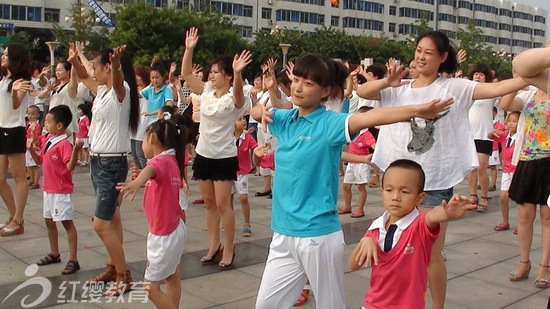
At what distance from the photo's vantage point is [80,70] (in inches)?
214

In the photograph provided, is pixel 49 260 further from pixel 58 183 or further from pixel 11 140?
pixel 11 140

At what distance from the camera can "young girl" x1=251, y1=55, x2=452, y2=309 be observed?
3.20 meters

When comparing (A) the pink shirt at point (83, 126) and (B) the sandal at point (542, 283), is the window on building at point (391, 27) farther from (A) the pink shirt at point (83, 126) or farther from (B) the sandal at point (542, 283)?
(B) the sandal at point (542, 283)

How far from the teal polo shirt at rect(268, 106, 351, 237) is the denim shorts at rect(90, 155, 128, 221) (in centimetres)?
194

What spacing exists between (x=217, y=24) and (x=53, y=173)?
35.2 metres

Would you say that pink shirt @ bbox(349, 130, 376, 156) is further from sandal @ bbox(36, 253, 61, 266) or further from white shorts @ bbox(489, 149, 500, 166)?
sandal @ bbox(36, 253, 61, 266)

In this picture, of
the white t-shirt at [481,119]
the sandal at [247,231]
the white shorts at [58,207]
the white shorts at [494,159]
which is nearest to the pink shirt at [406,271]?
the white shorts at [58,207]

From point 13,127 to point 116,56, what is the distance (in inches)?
90.1

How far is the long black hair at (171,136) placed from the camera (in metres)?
4.21

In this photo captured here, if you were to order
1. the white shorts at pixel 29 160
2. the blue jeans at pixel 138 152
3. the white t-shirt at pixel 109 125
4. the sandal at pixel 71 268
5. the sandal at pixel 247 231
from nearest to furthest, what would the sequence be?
the white t-shirt at pixel 109 125 < the sandal at pixel 71 268 < the sandal at pixel 247 231 < the blue jeans at pixel 138 152 < the white shorts at pixel 29 160

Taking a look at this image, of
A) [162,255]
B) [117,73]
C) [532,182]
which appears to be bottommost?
[162,255]

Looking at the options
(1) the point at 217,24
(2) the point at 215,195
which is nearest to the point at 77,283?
(2) the point at 215,195

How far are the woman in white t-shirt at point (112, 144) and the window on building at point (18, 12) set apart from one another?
156 feet

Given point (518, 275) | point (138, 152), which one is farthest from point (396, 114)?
point (138, 152)
